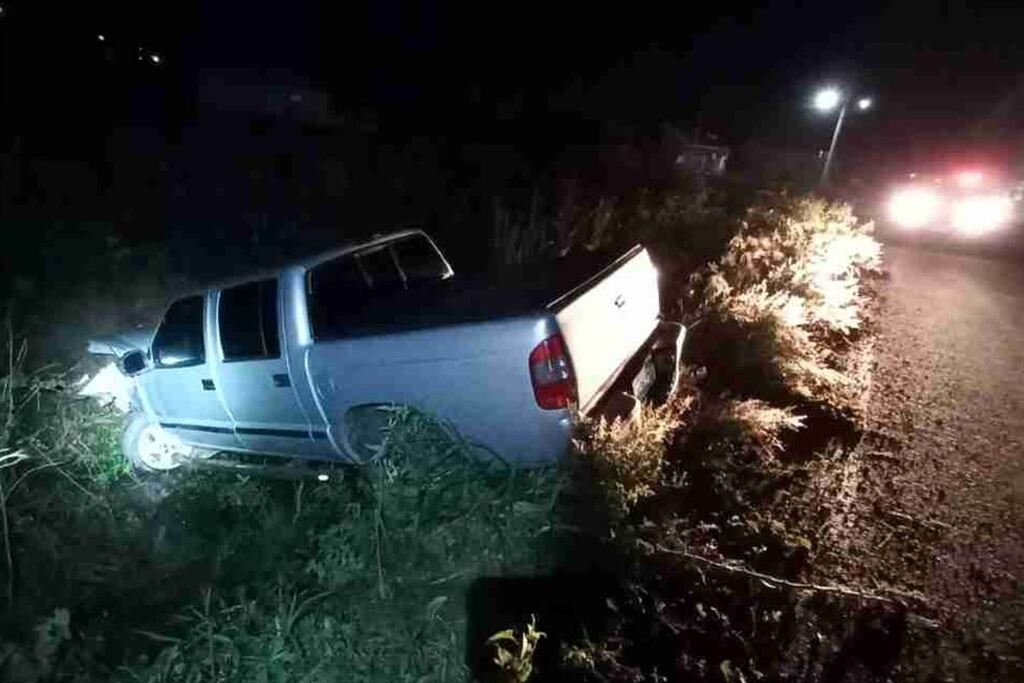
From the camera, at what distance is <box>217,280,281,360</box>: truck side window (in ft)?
15.5

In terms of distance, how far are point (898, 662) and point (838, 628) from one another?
28 centimetres

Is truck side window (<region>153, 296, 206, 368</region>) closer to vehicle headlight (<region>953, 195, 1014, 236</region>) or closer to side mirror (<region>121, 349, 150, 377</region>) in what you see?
side mirror (<region>121, 349, 150, 377</region>)

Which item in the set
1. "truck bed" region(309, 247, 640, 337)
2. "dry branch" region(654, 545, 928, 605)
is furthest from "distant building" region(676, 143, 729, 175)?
"dry branch" region(654, 545, 928, 605)

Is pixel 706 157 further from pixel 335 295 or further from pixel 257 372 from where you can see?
pixel 257 372

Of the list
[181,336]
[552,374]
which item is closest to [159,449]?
[181,336]

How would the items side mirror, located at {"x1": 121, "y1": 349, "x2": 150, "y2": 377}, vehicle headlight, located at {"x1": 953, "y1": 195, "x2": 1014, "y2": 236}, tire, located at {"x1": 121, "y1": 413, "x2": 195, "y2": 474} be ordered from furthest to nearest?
vehicle headlight, located at {"x1": 953, "y1": 195, "x2": 1014, "y2": 236}, tire, located at {"x1": 121, "y1": 413, "x2": 195, "y2": 474}, side mirror, located at {"x1": 121, "y1": 349, "x2": 150, "y2": 377}

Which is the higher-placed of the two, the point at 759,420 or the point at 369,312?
the point at 369,312

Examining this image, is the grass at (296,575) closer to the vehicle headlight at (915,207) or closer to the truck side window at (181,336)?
the truck side window at (181,336)

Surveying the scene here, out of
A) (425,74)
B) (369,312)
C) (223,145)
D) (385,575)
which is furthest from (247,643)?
(425,74)

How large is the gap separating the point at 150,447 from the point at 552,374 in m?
4.74

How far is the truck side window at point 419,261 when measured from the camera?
544cm

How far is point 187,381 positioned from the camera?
5605mm

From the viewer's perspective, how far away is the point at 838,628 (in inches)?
127

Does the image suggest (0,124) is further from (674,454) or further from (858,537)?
(858,537)
